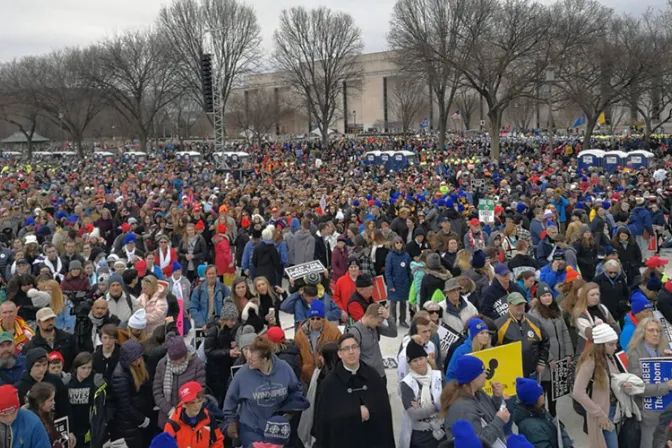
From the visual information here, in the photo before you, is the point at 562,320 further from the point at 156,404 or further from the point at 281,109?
the point at 281,109

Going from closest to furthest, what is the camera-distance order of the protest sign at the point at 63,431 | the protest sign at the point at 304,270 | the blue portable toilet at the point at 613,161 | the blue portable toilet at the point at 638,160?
the protest sign at the point at 63,431, the protest sign at the point at 304,270, the blue portable toilet at the point at 638,160, the blue portable toilet at the point at 613,161

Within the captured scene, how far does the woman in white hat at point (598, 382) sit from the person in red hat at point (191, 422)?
9.14ft

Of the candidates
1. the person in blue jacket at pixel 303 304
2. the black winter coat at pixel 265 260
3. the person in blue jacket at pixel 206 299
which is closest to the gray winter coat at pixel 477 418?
the person in blue jacket at pixel 303 304

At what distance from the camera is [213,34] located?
47719 millimetres

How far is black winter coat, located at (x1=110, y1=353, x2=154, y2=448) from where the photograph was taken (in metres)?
5.09

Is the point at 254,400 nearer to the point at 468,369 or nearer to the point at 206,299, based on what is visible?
the point at 468,369

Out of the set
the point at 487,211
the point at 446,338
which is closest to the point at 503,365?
the point at 446,338

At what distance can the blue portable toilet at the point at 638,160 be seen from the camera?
2552 cm

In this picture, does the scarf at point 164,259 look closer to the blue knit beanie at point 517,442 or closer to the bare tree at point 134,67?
the blue knit beanie at point 517,442

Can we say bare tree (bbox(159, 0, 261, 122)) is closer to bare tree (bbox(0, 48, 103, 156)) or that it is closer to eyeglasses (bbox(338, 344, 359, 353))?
bare tree (bbox(0, 48, 103, 156))

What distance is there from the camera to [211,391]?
558cm

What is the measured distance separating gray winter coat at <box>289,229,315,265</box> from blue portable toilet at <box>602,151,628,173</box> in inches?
769

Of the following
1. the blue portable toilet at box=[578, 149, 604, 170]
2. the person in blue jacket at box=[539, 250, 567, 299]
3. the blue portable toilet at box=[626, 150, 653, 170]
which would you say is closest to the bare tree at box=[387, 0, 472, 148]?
the blue portable toilet at box=[578, 149, 604, 170]

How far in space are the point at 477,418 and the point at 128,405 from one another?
2.88m
